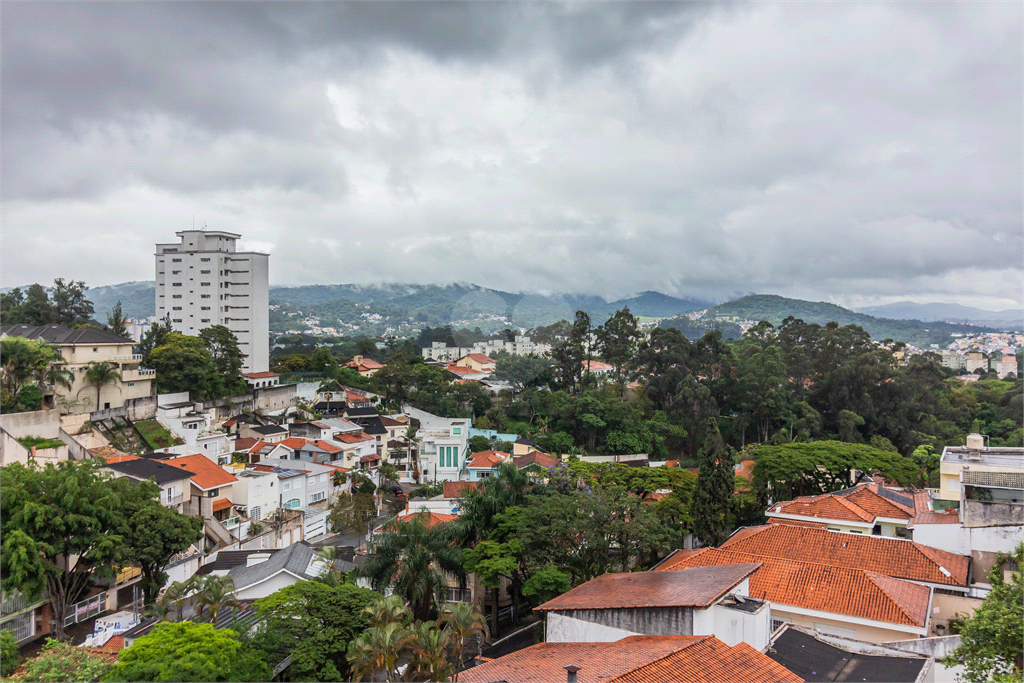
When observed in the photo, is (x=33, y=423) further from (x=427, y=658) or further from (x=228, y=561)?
(x=427, y=658)

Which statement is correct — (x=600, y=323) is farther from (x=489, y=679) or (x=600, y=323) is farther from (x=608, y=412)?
(x=489, y=679)

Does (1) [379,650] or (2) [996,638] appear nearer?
(2) [996,638]

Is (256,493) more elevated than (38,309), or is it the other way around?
(38,309)

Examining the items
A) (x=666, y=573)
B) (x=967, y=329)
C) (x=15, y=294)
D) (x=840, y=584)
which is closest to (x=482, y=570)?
(x=666, y=573)

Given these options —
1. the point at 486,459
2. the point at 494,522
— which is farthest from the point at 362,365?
the point at 494,522

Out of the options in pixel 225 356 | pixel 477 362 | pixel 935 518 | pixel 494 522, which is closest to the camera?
pixel 494 522

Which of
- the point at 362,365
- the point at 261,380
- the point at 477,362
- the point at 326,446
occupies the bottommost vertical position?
the point at 326,446

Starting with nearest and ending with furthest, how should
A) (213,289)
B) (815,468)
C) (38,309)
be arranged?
1. (815,468)
2. (38,309)
3. (213,289)

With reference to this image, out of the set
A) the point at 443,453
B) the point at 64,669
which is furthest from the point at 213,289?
the point at 64,669
